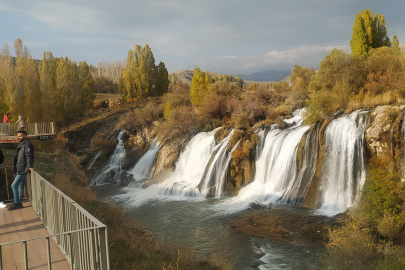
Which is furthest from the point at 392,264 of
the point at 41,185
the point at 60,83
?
the point at 60,83

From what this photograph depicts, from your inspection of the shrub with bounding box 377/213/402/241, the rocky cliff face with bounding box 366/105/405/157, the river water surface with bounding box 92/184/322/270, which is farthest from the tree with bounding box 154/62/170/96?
the shrub with bounding box 377/213/402/241

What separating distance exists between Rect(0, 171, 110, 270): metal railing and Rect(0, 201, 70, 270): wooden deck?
0.13m

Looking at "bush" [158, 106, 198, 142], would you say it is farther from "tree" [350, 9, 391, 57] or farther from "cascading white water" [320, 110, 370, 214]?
"tree" [350, 9, 391, 57]

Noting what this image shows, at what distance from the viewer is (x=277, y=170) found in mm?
16750

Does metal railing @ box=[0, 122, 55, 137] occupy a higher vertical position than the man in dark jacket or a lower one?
higher

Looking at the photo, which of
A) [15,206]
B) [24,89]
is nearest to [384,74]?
[15,206]

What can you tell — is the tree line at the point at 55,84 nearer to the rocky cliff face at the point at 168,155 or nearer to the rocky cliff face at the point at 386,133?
the rocky cliff face at the point at 168,155

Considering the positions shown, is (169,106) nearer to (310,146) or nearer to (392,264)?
(310,146)

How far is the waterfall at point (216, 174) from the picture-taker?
18188mm

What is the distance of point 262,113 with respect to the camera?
2367cm

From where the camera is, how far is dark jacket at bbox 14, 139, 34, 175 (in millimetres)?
7480

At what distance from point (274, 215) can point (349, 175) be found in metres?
3.92

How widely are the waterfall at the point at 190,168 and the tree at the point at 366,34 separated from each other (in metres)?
14.1

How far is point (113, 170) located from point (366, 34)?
76.7 ft
